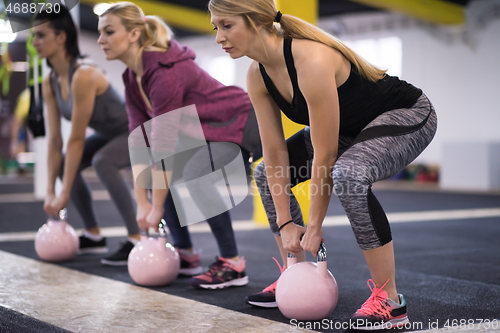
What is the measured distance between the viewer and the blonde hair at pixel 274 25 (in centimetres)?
135

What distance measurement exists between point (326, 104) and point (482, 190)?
698 centimetres

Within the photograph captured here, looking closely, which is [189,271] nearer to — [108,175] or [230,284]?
[230,284]

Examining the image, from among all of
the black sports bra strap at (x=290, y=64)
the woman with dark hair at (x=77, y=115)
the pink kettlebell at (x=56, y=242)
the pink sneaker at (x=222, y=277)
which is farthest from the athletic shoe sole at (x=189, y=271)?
the black sports bra strap at (x=290, y=64)

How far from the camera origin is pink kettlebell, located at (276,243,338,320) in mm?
1364

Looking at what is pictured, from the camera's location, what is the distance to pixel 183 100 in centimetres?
193

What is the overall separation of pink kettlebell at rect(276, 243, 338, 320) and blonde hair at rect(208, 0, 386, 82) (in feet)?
1.71

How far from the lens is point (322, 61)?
1298 millimetres

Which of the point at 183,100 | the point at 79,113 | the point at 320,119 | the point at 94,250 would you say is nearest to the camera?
the point at 320,119

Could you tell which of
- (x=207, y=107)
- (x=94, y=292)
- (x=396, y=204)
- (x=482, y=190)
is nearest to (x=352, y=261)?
(x=207, y=107)

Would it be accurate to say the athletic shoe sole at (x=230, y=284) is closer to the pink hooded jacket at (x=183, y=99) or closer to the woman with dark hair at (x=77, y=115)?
the pink hooded jacket at (x=183, y=99)

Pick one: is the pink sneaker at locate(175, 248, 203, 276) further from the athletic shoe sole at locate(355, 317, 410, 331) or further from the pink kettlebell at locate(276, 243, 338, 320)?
the athletic shoe sole at locate(355, 317, 410, 331)

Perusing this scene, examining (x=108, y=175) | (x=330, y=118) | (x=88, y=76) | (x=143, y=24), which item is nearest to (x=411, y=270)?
(x=330, y=118)

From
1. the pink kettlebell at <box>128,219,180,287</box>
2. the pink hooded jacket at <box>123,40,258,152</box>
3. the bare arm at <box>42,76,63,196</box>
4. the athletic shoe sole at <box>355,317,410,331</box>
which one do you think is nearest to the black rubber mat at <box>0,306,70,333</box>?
the pink kettlebell at <box>128,219,180,287</box>

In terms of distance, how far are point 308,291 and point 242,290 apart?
52 centimetres
